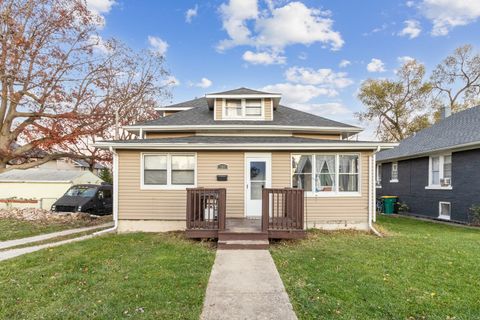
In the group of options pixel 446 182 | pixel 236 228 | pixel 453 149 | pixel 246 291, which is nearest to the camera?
pixel 246 291

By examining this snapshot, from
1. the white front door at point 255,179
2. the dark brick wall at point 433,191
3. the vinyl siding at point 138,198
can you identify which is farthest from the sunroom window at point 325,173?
the dark brick wall at point 433,191

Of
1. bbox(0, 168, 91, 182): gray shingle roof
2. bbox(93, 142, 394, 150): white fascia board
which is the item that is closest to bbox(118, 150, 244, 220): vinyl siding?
bbox(93, 142, 394, 150): white fascia board

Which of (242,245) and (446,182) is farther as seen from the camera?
(446,182)

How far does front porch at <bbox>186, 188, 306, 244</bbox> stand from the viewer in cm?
685

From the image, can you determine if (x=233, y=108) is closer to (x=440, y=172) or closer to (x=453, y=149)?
(x=453, y=149)

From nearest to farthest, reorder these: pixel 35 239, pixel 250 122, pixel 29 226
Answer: pixel 35 239, pixel 29 226, pixel 250 122

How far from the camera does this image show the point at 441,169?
39.7 ft

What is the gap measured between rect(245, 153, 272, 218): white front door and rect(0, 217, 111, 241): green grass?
6572 millimetres

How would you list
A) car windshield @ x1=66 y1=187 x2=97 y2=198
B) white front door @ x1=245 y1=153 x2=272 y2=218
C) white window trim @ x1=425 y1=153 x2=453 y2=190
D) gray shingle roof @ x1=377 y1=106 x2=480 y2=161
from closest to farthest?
white front door @ x1=245 y1=153 x2=272 y2=218 → gray shingle roof @ x1=377 y1=106 x2=480 y2=161 → white window trim @ x1=425 y1=153 x2=453 y2=190 → car windshield @ x1=66 y1=187 x2=97 y2=198

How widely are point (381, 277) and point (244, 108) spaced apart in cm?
839

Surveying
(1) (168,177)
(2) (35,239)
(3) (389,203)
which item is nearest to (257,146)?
(1) (168,177)

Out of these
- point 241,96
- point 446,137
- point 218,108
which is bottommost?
point 446,137

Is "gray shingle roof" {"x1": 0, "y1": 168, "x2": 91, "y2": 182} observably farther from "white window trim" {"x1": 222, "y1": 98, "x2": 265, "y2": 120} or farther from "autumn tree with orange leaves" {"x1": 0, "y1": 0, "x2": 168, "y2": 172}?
"white window trim" {"x1": 222, "y1": 98, "x2": 265, "y2": 120}

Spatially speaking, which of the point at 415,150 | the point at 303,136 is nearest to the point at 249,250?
the point at 303,136
